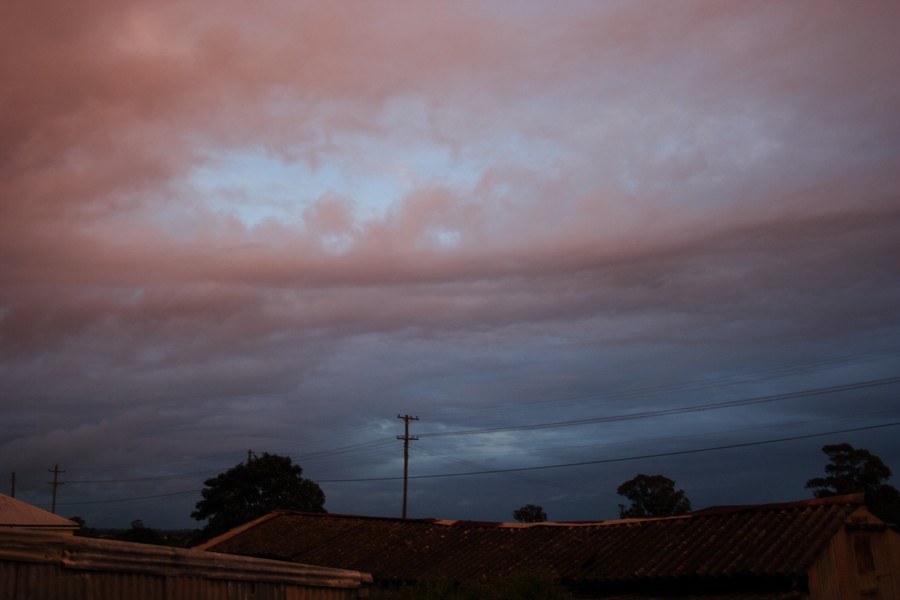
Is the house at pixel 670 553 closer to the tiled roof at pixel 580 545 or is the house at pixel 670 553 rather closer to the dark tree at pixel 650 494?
the tiled roof at pixel 580 545

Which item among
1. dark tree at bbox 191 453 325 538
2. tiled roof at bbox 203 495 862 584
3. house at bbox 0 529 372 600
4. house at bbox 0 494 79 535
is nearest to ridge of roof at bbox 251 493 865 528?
tiled roof at bbox 203 495 862 584

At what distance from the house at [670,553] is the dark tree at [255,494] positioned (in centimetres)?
2974

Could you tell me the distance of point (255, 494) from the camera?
6122 centimetres

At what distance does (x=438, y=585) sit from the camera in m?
17.4

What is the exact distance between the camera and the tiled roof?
21.3m

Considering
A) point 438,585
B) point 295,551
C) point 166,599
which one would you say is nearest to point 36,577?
point 166,599

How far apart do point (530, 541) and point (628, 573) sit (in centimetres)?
537

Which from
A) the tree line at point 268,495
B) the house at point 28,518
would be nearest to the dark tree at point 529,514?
the tree line at point 268,495

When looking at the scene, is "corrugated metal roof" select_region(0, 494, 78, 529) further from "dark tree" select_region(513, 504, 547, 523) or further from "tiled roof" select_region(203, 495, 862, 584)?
"dark tree" select_region(513, 504, 547, 523)

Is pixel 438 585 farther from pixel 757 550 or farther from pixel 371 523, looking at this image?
pixel 371 523

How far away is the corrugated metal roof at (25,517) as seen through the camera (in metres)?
28.0

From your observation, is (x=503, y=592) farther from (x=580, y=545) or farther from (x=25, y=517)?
(x=25, y=517)

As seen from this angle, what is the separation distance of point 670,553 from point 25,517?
73.5ft

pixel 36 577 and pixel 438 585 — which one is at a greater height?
pixel 36 577
